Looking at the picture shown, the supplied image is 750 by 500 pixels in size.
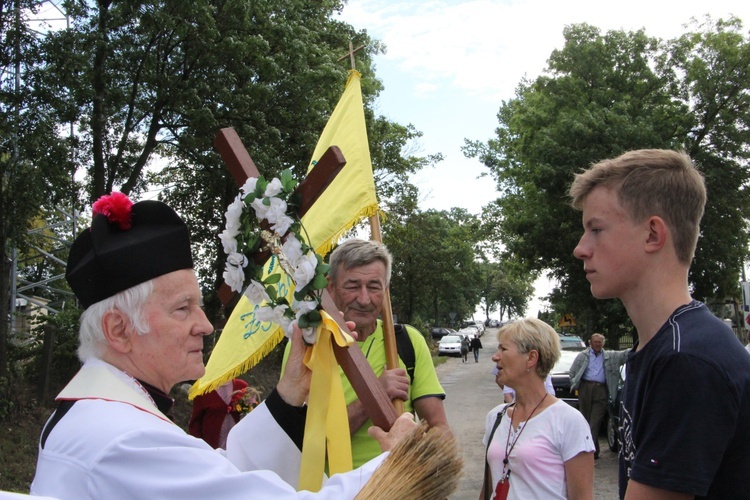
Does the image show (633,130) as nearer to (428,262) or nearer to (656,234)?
(656,234)

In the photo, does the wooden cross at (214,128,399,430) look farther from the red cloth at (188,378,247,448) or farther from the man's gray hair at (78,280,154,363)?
the red cloth at (188,378,247,448)

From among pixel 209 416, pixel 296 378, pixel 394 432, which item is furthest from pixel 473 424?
pixel 394 432

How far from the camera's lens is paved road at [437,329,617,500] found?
912 cm

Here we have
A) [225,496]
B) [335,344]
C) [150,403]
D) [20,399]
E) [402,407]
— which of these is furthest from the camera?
[20,399]

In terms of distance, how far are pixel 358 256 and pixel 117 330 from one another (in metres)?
1.54

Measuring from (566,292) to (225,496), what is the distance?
83.4ft

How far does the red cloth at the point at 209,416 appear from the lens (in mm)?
5953

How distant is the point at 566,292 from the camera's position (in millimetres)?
25859

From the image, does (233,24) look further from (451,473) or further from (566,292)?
(566,292)

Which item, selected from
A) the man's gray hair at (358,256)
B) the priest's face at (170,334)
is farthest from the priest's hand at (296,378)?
the man's gray hair at (358,256)

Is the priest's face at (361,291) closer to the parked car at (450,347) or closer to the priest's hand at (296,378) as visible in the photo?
the priest's hand at (296,378)

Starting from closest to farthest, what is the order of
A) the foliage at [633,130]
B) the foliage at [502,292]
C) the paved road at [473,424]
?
the paved road at [473,424] < the foliage at [633,130] < the foliage at [502,292]

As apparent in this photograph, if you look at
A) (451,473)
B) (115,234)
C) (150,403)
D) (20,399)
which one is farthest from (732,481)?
(20,399)

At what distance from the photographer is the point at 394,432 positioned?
2.33 m
